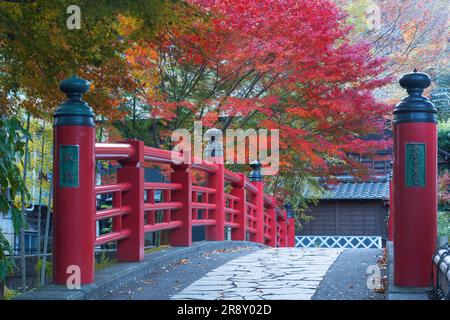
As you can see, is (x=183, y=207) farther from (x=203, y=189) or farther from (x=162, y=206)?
(x=203, y=189)

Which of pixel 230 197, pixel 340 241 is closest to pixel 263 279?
pixel 230 197

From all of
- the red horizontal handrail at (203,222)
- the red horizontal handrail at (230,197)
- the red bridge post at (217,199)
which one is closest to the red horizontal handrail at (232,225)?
the red horizontal handrail at (230,197)

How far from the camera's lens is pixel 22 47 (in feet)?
21.9

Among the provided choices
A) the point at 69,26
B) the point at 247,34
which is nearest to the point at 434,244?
A: the point at 69,26

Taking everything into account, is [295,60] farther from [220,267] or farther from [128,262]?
[128,262]

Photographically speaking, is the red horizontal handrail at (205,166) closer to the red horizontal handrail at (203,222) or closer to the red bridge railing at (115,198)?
the red bridge railing at (115,198)

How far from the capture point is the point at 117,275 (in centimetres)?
541

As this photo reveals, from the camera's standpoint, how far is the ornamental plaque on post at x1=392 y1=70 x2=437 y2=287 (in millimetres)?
4320

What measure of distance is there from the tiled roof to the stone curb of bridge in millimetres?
15341

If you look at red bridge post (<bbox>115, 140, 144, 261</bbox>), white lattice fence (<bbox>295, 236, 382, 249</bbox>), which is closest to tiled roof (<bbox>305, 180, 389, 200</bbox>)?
white lattice fence (<bbox>295, 236, 382, 249</bbox>)

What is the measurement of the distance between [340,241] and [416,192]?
19.6m

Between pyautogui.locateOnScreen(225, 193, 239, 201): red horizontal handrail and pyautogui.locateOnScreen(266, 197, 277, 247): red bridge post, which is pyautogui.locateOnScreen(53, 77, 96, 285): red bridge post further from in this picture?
pyautogui.locateOnScreen(266, 197, 277, 247): red bridge post

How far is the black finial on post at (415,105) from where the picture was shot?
14.3ft
